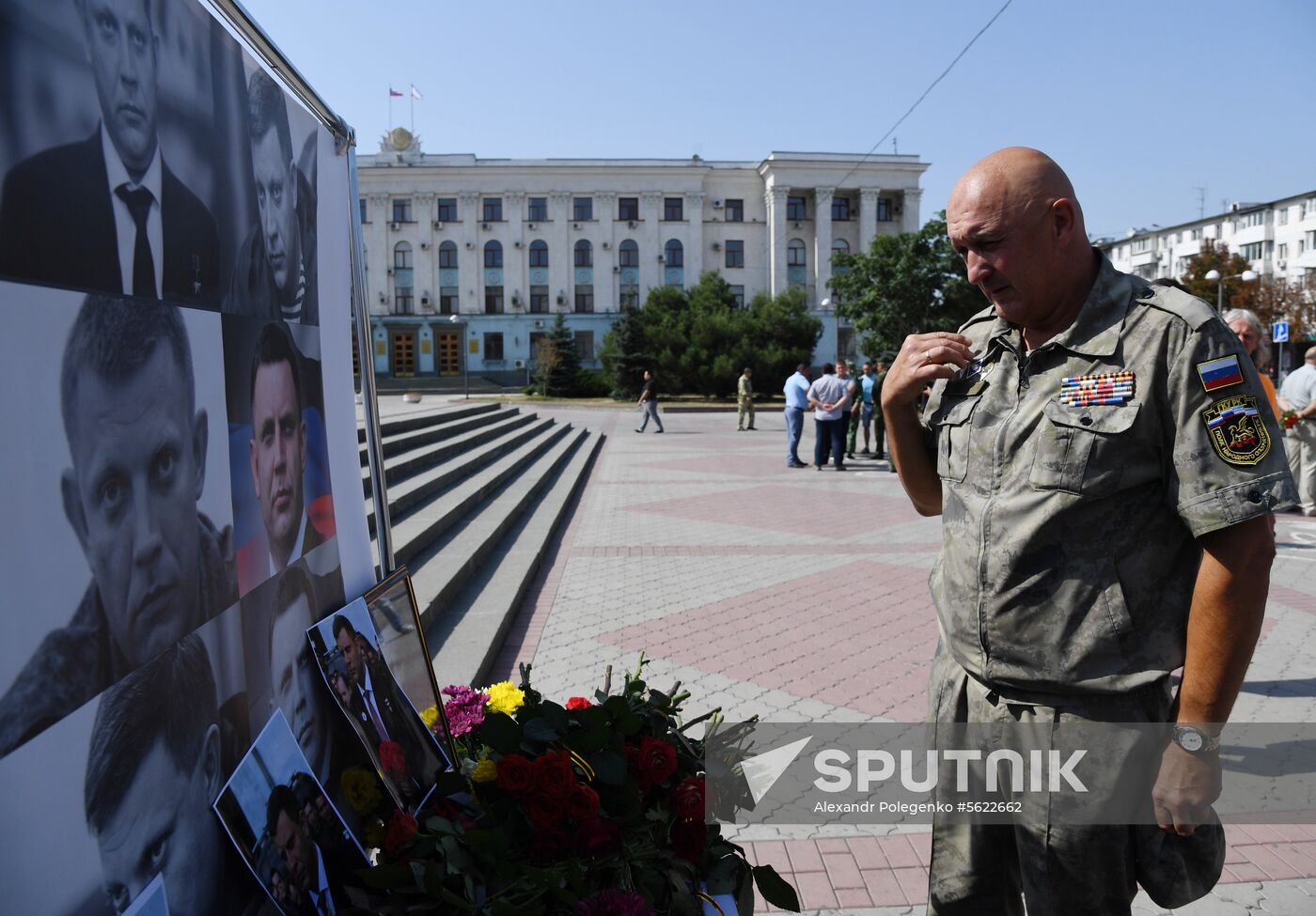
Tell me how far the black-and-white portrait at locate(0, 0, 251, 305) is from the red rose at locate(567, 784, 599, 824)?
113cm

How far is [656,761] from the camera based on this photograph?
2002mm

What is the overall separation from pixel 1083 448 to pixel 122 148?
177 cm

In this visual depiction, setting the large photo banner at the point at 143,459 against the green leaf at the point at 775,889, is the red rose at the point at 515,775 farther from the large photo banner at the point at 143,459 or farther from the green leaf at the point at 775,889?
the green leaf at the point at 775,889

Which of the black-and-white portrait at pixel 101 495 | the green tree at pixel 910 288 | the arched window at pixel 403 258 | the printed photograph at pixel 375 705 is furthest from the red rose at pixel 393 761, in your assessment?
the arched window at pixel 403 258

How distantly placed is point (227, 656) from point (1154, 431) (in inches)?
70.1

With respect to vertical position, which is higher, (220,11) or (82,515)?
(220,11)

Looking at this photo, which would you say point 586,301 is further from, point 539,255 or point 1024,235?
point 1024,235

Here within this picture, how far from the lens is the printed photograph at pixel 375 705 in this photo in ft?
6.24

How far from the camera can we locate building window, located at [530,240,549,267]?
210 feet

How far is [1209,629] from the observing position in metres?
1.73

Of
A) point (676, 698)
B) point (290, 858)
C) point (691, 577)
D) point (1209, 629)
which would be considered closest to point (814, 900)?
point (676, 698)

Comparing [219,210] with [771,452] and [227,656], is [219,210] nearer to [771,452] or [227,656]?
[227,656]

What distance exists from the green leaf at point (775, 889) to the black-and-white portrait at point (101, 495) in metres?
1.24

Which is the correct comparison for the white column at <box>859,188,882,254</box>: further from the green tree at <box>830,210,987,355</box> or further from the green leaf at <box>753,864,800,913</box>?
the green leaf at <box>753,864,800,913</box>
